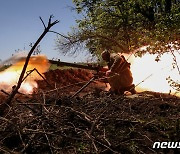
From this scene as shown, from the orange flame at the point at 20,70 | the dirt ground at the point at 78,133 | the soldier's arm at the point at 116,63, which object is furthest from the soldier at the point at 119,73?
the dirt ground at the point at 78,133

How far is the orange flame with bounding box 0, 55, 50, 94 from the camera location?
10.9m

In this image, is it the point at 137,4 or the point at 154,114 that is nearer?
the point at 154,114

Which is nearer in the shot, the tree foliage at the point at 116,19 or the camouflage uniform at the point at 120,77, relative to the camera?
the camouflage uniform at the point at 120,77

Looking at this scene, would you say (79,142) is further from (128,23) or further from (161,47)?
(128,23)

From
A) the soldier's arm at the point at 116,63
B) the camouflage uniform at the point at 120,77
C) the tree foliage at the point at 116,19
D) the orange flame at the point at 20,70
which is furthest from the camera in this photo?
the tree foliage at the point at 116,19

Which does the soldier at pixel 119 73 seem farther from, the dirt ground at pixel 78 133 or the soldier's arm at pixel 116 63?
the dirt ground at pixel 78 133

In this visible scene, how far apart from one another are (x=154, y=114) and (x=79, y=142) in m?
2.54

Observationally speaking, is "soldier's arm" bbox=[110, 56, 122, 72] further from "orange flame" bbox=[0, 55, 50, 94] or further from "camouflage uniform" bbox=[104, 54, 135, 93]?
"orange flame" bbox=[0, 55, 50, 94]

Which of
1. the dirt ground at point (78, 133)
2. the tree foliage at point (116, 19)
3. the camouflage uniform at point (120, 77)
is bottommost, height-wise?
the dirt ground at point (78, 133)

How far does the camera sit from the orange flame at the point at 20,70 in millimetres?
10883

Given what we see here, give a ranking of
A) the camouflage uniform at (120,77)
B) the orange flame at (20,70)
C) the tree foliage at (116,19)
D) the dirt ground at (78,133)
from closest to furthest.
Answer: the dirt ground at (78,133), the orange flame at (20,70), the camouflage uniform at (120,77), the tree foliage at (116,19)

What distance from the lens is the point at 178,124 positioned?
569 centimetres

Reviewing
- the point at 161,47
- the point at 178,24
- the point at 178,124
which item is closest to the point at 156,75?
the point at 178,24

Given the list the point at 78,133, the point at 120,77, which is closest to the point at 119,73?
the point at 120,77
